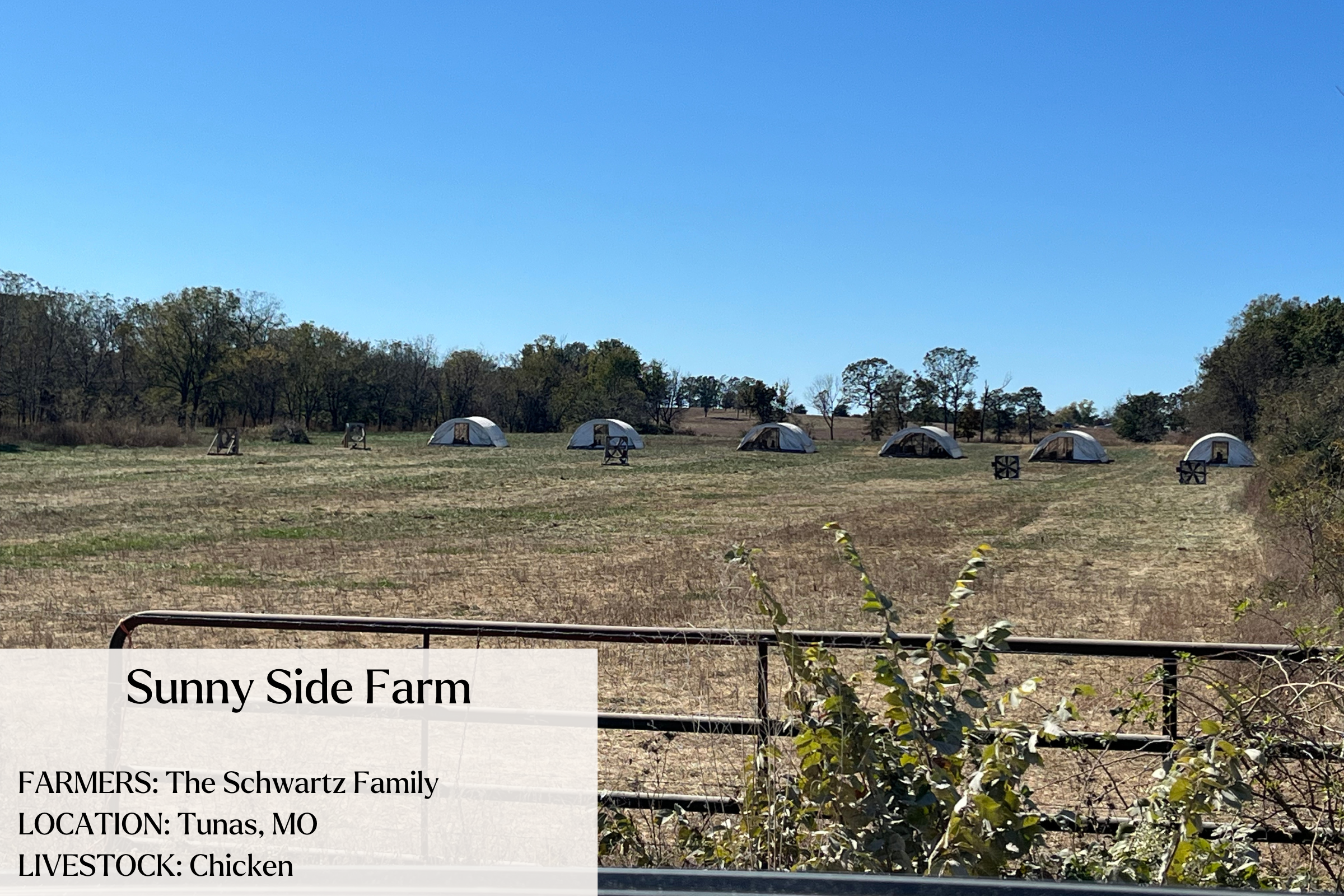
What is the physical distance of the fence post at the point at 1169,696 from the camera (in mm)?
4499

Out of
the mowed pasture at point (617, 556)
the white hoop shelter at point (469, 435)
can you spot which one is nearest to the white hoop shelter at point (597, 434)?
the white hoop shelter at point (469, 435)

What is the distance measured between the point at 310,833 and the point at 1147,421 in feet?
355

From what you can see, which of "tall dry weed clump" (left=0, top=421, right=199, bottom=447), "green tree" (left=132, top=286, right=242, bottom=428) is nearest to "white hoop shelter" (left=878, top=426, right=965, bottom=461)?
"tall dry weed clump" (left=0, top=421, right=199, bottom=447)

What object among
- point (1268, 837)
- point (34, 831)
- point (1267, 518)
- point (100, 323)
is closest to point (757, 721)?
point (1268, 837)

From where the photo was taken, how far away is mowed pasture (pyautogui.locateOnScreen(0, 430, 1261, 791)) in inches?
420

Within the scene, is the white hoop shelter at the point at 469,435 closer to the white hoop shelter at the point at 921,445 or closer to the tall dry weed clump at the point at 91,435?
the tall dry weed clump at the point at 91,435

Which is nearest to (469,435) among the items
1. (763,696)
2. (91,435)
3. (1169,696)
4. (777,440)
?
(777,440)

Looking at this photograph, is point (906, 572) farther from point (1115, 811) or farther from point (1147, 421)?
point (1147, 421)

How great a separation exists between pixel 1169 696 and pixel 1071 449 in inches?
2449

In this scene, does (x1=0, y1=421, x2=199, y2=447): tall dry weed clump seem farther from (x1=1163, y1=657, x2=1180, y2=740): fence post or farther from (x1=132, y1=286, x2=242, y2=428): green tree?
(x1=1163, y1=657, x2=1180, y2=740): fence post

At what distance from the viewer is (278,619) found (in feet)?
16.6

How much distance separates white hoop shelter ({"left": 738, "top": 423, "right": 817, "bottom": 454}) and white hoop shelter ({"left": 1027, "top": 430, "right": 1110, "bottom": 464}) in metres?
12.8

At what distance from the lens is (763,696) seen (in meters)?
4.76

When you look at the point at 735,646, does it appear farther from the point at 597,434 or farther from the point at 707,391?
the point at 707,391
